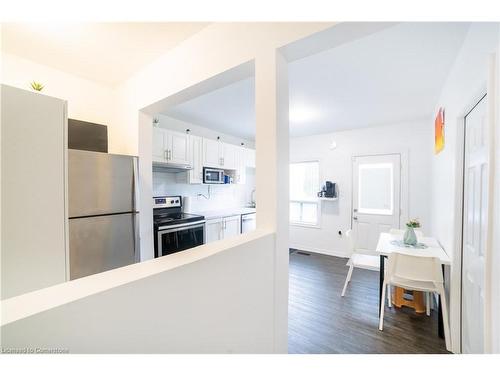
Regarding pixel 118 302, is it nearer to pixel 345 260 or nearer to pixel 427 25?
pixel 427 25

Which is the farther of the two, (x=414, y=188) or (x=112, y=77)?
(x=414, y=188)

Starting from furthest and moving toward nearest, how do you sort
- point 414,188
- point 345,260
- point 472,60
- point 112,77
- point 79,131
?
point 345,260, point 414,188, point 112,77, point 79,131, point 472,60

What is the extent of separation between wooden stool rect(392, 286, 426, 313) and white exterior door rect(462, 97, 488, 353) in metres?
0.69

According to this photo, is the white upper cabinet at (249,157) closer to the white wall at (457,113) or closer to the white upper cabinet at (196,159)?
the white upper cabinet at (196,159)

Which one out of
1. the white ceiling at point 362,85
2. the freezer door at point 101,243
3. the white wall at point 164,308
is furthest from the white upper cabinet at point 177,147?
the white wall at point 164,308

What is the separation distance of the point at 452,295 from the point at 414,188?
226cm

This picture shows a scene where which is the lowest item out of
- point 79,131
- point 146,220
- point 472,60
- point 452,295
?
point 452,295

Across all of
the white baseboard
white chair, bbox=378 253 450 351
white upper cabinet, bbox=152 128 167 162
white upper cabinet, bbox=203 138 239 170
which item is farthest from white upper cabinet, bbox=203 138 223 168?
white chair, bbox=378 253 450 351

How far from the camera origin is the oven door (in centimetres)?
252

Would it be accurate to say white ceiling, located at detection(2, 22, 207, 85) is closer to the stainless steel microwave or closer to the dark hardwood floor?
the stainless steel microwave

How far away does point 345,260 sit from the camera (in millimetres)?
4004

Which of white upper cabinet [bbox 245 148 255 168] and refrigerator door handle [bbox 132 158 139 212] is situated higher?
white upper cabinet [bbox 245 148 255 168]

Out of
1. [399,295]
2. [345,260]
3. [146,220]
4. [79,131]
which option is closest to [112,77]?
[79,131]

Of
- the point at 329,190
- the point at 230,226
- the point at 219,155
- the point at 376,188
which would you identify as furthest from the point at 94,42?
the point at 376,188
